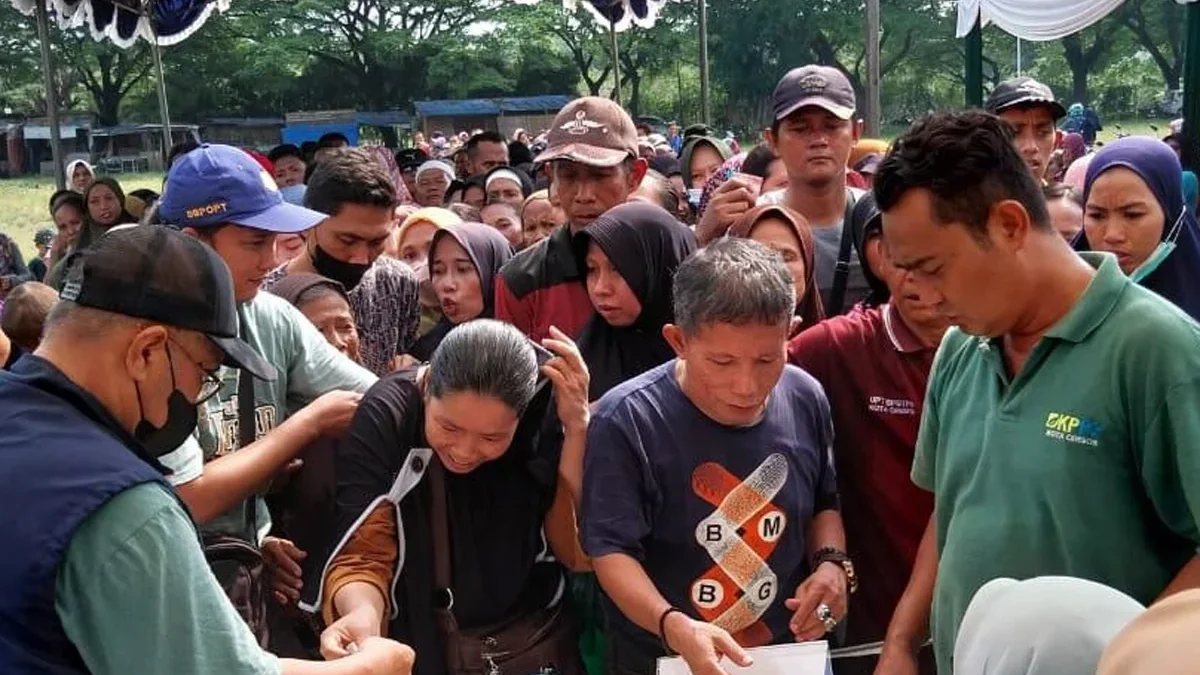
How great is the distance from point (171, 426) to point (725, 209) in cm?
170

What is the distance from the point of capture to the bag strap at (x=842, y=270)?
275 cm

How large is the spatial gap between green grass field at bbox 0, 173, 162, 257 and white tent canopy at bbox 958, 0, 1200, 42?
30.2 ft

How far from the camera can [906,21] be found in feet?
117

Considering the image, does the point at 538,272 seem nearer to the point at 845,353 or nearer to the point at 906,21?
the point at 845,353

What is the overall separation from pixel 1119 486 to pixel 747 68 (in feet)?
121

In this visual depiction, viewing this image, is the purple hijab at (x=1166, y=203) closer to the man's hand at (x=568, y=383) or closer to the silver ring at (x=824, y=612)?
the silver ring at (x=824, y=612)

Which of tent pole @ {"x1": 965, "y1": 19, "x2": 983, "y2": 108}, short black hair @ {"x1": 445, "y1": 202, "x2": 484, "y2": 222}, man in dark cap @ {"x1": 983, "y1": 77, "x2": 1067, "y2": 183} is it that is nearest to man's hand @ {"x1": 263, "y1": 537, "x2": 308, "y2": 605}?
short black hair @ {"x1": 445, "y1": 202, "x2": 484, "y2": 222}

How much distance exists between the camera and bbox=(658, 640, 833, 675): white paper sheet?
1.74m

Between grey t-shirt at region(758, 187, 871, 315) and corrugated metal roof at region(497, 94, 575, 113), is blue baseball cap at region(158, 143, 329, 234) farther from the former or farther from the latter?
corrugated metal roof at region(497, 94, 575, 113)

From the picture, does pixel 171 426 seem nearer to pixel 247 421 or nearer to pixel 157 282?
pixel 157 282

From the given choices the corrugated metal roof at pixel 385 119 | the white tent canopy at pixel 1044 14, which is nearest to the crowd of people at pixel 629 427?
the white tent canopy at pixel 1044 14

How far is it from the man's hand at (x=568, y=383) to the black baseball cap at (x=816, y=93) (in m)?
1.31

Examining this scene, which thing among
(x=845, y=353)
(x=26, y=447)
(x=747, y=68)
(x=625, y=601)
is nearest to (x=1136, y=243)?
(x=845, y=353)

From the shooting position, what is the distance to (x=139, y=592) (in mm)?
1248
